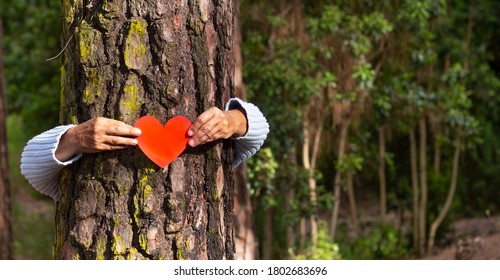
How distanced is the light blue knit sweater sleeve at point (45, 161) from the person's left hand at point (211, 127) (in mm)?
365

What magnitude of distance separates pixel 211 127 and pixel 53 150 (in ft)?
1.60

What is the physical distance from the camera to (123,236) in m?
2.87

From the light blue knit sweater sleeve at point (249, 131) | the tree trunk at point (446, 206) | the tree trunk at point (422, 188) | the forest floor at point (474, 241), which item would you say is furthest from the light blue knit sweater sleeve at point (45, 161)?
the tree trunk at point (446, 206)

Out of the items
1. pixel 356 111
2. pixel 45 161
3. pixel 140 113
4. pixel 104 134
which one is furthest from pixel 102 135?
pixel 356 111

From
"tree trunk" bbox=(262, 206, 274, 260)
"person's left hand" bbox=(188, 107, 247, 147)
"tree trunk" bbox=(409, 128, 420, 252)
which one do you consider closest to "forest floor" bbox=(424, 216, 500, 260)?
"tree trunk" bbox=(409, 128, 420, 252)

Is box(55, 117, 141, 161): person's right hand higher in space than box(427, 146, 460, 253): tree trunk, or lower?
higher

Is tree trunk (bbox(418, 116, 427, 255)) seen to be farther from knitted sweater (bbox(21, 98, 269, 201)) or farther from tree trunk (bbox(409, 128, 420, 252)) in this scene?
knitted sweater (bbox(21, 98, 269, 201))

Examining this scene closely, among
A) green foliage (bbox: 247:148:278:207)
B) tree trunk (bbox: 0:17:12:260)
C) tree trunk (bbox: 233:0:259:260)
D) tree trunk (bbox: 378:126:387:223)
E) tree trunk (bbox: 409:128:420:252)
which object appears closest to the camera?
tree trunk (bbox: 233:0:259:260)

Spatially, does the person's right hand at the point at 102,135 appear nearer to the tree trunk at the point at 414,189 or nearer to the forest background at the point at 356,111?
the forest background at the point at 356,111

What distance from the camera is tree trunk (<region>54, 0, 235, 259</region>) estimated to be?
2.87 m

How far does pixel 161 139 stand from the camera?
9.23ft

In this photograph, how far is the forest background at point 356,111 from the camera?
29.0 feet

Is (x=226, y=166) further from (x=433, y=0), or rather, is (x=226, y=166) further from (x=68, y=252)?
(x=433, y=0)
